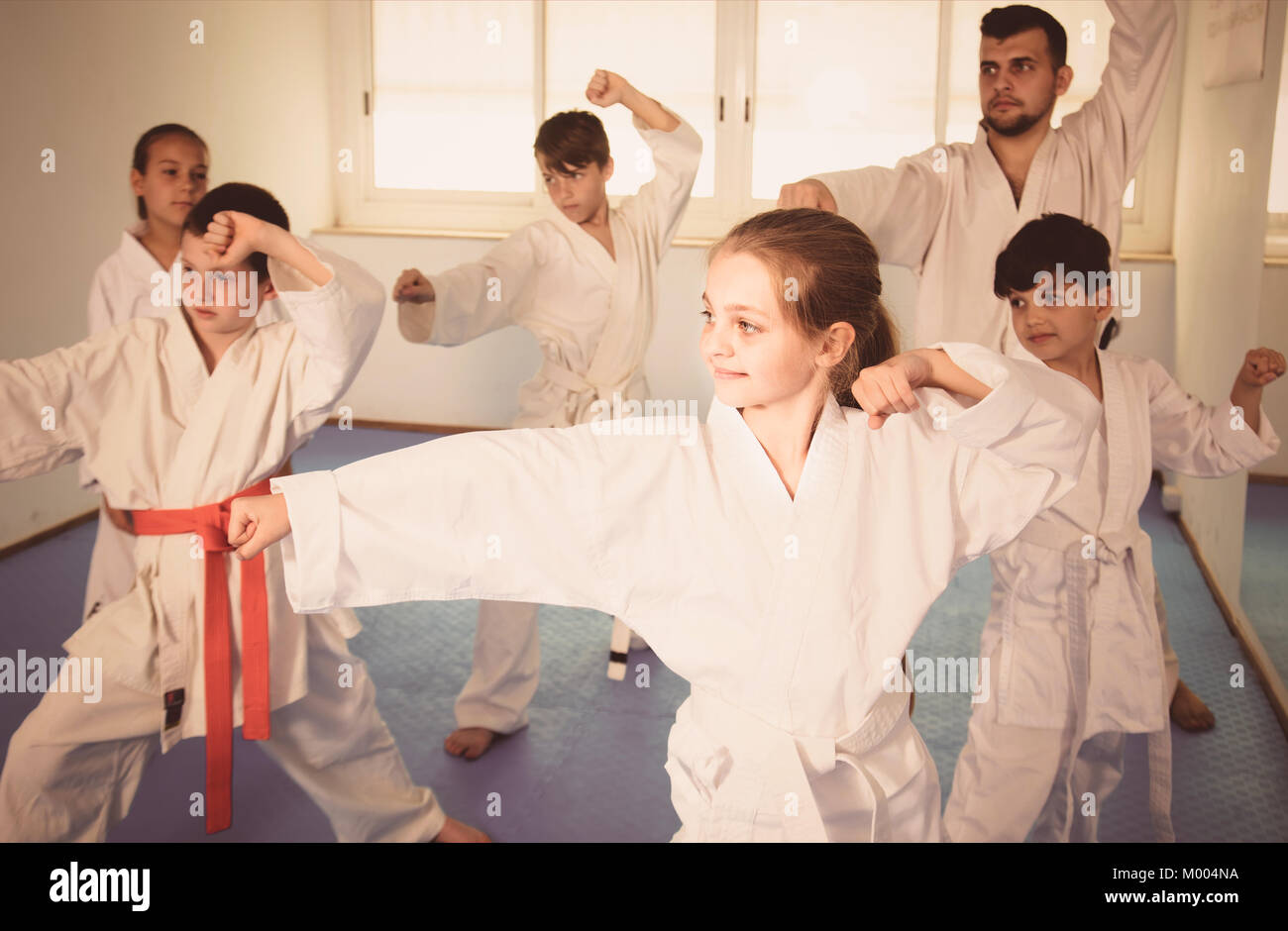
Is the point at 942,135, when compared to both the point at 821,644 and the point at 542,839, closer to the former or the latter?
the point at 542,839

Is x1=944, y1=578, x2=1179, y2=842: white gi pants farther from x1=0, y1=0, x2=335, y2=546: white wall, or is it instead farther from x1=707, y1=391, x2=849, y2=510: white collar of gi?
x1=0, y1=0, x2=335, y2=546: white wall

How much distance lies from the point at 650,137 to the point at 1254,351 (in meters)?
1.55

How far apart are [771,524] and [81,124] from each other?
12.5ft

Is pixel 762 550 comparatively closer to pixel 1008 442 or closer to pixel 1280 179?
pixel 1008 442

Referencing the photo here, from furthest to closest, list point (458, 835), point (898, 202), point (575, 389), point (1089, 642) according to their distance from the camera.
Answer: point (575, 389)
point (898, 202)
point (458, 835)
point (1089, 642)

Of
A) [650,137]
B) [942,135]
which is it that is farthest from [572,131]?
[942,135]

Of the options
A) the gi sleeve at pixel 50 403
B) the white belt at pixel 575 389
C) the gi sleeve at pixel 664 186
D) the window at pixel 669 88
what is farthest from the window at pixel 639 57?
the gi sleeve at pixel 50 403

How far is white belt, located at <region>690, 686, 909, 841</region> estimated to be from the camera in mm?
1410

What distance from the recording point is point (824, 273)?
4.76ft

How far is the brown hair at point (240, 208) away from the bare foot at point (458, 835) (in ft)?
3.72

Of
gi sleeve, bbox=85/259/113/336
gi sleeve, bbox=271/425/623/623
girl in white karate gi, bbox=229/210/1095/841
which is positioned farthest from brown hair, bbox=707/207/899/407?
gi sleeve, bbox=85/259/113/336

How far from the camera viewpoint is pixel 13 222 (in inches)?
156

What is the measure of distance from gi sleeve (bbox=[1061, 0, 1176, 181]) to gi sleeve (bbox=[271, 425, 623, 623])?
1.79 meters

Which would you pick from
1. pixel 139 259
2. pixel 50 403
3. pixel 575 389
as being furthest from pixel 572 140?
pixel 50 403
